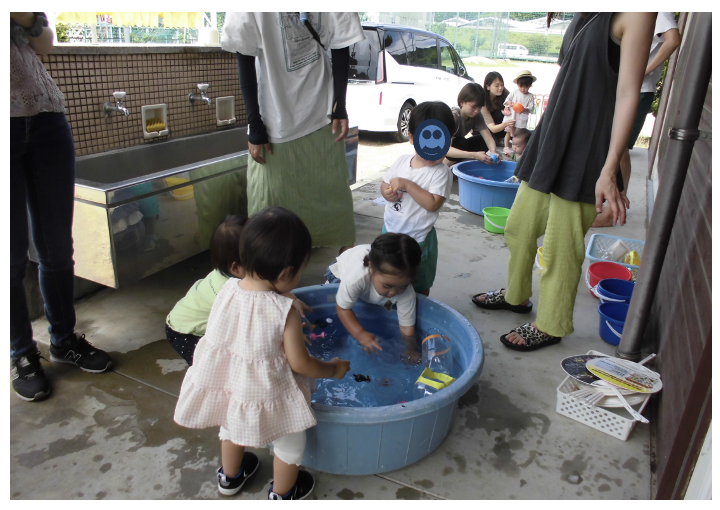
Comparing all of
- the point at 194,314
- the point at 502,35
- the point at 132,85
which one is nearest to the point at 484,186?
the point at 132,85

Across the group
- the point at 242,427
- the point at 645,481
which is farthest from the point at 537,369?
the point at 242,427

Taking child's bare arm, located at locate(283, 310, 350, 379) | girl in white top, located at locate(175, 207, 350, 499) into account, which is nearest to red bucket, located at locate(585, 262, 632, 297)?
girl in white top, located at locate(175, 207, 350, 499)

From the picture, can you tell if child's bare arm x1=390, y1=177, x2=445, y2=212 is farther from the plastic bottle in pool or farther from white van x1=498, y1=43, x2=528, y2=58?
white van x1=498, y1=43, x2=528, y2=58

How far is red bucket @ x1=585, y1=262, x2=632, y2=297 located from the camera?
2995 mm

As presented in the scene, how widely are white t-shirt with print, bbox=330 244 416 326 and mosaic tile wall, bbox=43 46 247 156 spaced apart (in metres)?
1.76

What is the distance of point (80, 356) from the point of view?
2.17 metres

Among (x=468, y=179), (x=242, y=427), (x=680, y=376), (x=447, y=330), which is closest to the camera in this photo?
(x=242, y=427)

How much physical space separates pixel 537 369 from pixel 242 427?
141cm

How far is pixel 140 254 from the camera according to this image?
8.09 ft

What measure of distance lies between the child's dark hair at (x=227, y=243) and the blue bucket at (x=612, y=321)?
176 cm

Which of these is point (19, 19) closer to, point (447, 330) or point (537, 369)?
point (447, 330)

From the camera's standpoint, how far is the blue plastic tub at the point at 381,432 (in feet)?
5.04

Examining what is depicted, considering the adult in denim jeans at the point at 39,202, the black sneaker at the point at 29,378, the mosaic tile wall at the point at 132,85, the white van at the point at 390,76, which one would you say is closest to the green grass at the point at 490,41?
the white van at the point at 390,76

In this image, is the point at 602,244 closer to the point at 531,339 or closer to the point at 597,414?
the point at 531,339
